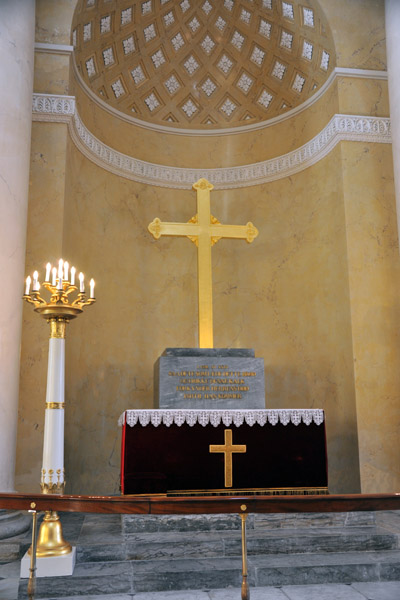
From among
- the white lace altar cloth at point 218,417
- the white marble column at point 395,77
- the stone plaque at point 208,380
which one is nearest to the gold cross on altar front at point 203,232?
the stone plaque at point 208,380

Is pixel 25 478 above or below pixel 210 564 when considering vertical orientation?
above

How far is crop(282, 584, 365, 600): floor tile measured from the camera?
4535 millimetres

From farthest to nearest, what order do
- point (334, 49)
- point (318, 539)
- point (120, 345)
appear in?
1. point (120, 345)
2. point (334, 49)
3. point (318, 539)

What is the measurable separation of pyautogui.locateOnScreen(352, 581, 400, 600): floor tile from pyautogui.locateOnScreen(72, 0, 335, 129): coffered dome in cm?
740

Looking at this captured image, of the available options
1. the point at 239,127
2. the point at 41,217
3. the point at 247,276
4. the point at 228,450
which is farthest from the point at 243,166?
the point at 228,450

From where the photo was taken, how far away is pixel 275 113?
10.5 m

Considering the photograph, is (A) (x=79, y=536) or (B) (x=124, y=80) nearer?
(A) (x=79, y=536)

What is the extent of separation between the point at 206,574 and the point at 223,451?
1.69m

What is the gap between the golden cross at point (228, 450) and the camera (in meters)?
6.39

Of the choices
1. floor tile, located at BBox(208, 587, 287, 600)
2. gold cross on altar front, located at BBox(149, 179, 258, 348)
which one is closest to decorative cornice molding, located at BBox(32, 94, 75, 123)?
gold cross on altar front, located at BBox(149, 179, 258, 348)

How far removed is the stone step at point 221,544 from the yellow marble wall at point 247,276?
2.14 meters

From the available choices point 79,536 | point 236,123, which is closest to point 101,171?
point 236,123

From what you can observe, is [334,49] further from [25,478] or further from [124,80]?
[25,478]

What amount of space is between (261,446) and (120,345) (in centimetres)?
377
